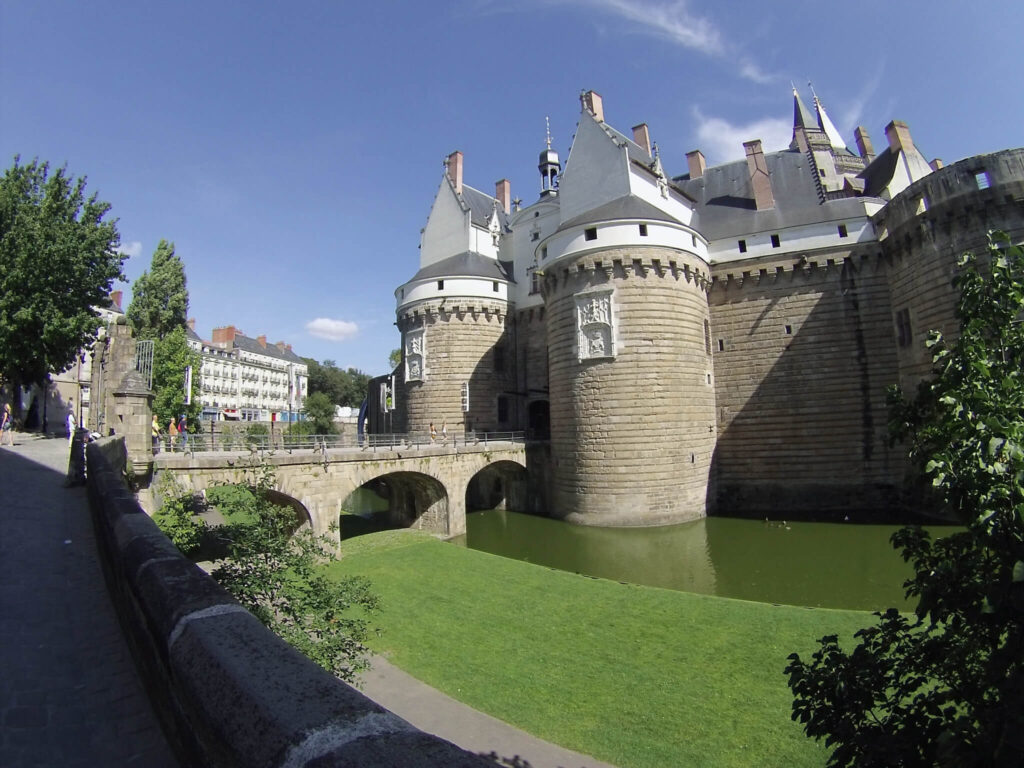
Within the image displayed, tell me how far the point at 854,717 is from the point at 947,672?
0.59 meters

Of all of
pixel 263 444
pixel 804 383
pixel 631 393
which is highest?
pixel 804 383

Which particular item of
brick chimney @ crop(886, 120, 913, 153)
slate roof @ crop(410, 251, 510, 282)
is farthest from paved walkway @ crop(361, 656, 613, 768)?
brick chimney @ crop(886, 120, 913, 153)

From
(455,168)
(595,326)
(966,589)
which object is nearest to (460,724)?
(966,589)

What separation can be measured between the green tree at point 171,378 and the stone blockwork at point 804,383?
1056 inches

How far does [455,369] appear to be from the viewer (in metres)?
29.5

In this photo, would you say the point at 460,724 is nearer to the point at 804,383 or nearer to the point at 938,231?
the point at 804,383

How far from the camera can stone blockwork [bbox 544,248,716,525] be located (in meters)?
22.1

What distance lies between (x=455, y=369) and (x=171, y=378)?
14310mm

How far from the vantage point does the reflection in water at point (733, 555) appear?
47.8ft

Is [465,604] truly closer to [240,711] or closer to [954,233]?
[240,711]

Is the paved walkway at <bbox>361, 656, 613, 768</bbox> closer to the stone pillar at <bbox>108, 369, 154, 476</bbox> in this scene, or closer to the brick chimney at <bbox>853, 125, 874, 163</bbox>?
the stone pillar at <bbox>108, 369, 154, 476</bbox>

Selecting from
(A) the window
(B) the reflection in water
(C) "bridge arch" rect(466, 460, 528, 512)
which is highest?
(A) the window

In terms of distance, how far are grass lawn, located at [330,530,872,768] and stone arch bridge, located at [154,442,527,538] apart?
3807mm

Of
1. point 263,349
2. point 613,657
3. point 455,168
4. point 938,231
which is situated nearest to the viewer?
point 613,657
